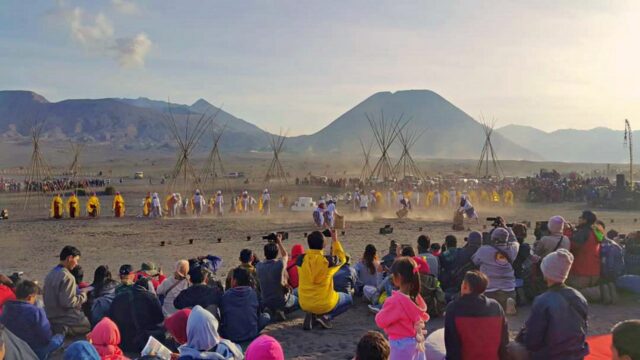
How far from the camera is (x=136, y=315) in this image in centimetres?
691

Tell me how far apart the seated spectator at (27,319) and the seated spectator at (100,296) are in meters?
1.01

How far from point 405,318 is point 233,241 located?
44.8 feet

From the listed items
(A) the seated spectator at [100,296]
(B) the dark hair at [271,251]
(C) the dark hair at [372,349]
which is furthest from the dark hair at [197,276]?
(C) the dark hair at [372,349]

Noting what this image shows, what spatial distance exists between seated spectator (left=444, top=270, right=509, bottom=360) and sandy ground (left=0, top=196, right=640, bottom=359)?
201cm

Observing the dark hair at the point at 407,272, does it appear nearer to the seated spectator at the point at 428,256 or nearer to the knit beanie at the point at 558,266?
the knit beanie at the point at 558,266

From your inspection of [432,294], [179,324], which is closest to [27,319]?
[179,324]

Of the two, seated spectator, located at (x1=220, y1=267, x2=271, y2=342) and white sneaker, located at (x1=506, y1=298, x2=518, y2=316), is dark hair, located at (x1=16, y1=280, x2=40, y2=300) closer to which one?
seated spectator, located at (x1=220, y1=267, x2=271, y2=342)

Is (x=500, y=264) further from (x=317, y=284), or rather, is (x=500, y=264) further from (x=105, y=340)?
(x=105, y=340)

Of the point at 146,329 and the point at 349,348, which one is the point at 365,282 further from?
the point at 146,329

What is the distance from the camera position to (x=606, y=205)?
98.1ft

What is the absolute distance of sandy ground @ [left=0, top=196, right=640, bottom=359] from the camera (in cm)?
796

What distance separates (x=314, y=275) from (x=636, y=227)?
18134mm

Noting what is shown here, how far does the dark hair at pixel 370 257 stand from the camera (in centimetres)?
923

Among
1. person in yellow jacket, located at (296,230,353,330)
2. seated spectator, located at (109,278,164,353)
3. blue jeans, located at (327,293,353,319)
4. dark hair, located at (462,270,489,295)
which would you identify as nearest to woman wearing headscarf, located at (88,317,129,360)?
seated spectator, located at (109,278,164,353)
